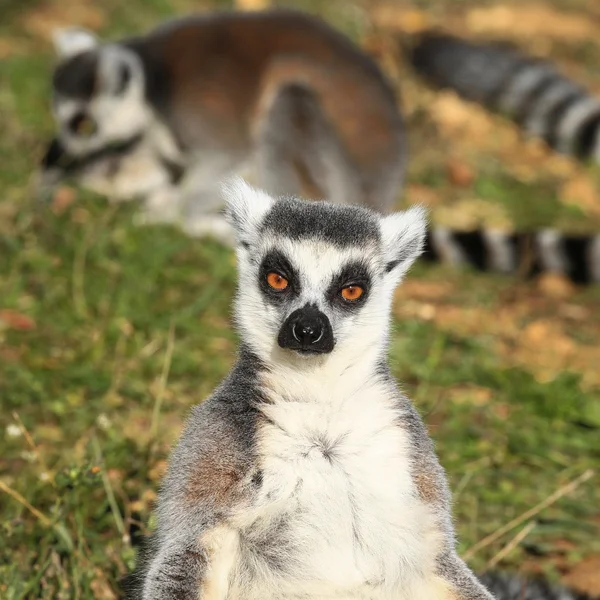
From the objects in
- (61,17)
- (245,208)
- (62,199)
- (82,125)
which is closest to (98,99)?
(82,125)

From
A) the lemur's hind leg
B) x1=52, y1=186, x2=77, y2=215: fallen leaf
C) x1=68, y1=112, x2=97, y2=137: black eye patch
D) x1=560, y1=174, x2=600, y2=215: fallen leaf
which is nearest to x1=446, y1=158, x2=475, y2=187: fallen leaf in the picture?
x1=560, y1=174, x2=600, y2=215: fallen leaf

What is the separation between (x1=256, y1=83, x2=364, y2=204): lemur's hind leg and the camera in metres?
7.91

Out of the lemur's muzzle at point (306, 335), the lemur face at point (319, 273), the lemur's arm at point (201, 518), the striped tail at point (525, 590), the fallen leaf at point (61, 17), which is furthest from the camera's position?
the fallen leaf at point (61, 17)

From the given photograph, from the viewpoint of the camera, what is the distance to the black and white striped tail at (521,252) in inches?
265

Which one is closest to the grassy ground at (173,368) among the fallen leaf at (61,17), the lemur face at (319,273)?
the lemur face at (319,273)

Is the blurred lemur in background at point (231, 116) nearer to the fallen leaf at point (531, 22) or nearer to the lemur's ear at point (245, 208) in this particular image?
the lemur's ear at point (245, 208)

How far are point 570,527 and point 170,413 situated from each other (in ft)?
5.54

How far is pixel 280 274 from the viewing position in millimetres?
2998

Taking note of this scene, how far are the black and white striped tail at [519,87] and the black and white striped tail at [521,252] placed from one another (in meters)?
2.64

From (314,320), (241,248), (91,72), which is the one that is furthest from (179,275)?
(314,320)

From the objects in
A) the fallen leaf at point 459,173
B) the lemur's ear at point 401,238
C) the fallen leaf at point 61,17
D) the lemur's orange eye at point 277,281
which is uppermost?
the lemur's ear at point 401,238

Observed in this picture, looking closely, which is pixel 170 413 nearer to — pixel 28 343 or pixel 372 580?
pixel 28 343

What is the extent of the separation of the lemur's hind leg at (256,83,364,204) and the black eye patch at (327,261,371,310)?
4.89 m

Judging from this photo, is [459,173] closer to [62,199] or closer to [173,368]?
[62,199]
